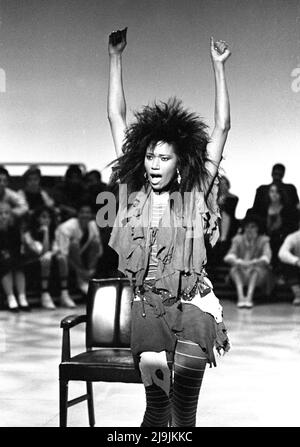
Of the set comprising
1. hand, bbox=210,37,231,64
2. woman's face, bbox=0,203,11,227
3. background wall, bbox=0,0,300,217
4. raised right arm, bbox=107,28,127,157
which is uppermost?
background wall, bbox=0,0,300,217

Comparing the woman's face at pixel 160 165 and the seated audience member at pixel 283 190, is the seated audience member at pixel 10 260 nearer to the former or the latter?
the seated audience member at pixel 283 190

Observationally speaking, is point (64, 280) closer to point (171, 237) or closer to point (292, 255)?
point (292, 255)

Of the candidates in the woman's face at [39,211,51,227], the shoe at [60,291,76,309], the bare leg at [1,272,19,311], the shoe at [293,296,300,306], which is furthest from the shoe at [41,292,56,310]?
the shoe at [293,296,300,306]

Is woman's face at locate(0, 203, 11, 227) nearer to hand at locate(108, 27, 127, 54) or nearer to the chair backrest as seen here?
the chair backrest

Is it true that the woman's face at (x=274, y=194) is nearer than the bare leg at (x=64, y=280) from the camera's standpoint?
Yes

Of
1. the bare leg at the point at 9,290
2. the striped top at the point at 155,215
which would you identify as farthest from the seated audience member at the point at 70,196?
the striped top at the point at 155,215

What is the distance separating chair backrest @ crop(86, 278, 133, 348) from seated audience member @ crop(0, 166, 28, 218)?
4181 mm

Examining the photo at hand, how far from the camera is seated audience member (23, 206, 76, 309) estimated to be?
8.07m

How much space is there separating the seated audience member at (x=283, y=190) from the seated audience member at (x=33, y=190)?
203 centimetres

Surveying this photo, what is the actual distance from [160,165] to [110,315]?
128 cm

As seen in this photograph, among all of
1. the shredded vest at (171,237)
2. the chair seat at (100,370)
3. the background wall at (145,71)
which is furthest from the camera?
the background wall at (145,71)

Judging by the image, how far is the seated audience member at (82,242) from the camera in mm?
8250
